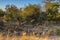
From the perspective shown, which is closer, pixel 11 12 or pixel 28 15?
pixel 11 12

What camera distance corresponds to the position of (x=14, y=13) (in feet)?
60.0

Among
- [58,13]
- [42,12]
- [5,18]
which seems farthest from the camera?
[58,13]

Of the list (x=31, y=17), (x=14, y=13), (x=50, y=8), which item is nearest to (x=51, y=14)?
(x=50, y=8)

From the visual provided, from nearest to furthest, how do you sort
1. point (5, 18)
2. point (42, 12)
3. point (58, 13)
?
point (5, 18) < point (42, 12) < point (58, 13)

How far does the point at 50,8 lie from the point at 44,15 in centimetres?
167

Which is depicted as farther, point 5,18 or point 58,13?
point 58,13

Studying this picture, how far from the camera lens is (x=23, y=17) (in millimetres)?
18109

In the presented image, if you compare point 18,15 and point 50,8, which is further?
point 50,8

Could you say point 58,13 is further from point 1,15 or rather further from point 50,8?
point 1,15

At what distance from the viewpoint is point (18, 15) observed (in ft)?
59.6

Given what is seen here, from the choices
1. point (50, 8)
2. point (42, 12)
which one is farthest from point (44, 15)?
point (50, 8)

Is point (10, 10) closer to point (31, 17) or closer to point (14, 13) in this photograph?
point (14, 13)

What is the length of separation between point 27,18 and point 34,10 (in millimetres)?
1298

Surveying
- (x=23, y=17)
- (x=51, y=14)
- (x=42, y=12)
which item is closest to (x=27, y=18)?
(x=23, y=17)
